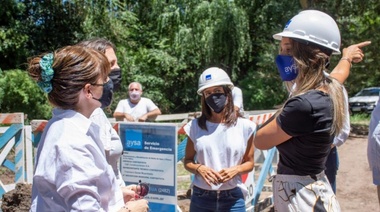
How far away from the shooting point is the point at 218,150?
4172mm

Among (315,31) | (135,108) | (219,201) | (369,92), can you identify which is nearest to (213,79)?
(219,201)

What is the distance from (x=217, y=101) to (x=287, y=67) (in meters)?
1.53

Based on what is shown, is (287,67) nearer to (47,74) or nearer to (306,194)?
(306,194)

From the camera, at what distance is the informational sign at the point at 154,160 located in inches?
216

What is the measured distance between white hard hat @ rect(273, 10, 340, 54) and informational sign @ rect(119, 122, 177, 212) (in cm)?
274

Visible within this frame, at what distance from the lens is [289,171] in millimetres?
2779

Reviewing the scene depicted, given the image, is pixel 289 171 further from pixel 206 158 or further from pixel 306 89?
pixel 206 158

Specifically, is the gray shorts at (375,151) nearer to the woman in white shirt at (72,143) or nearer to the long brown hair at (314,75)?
the long brown hair at (314,75)

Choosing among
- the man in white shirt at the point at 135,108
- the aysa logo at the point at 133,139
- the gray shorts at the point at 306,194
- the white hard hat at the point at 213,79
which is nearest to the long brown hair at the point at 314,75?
the gray shorts at the point at 306,194

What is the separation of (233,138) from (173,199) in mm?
1615

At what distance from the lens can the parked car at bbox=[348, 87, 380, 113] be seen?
1116 inches

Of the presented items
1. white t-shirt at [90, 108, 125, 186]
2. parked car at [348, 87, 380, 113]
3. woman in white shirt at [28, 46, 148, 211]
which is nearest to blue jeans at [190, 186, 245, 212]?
white t-shirt at [90, 108, 125, 186]

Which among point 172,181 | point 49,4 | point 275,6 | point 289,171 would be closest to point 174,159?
point 172,181

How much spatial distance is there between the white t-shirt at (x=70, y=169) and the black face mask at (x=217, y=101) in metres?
2.15
